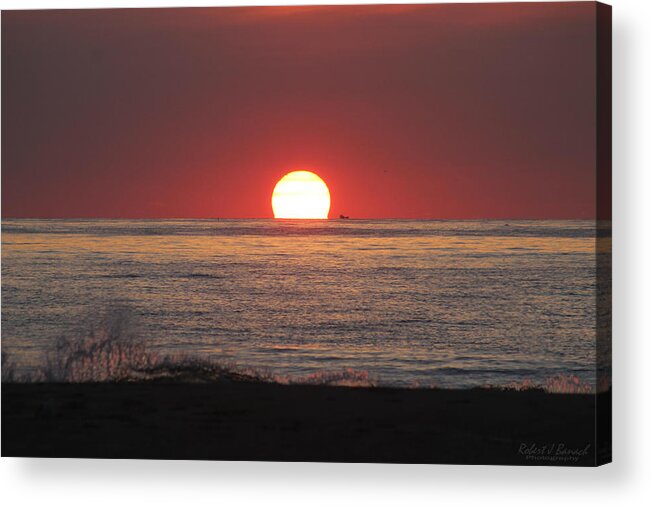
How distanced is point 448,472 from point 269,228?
5.97ft

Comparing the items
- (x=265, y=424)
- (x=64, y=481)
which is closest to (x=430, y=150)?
(x=265, y=424)

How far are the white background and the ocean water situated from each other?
319 mm

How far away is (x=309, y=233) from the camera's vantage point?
8406 mm

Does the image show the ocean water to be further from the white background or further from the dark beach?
the white background

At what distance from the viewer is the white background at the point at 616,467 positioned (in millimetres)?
7898

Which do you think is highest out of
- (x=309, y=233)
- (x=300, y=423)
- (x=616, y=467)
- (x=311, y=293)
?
(x=309, y=233)

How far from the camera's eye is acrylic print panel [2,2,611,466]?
316 inches

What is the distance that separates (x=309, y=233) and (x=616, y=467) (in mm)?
2275

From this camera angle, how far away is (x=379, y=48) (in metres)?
8.19
